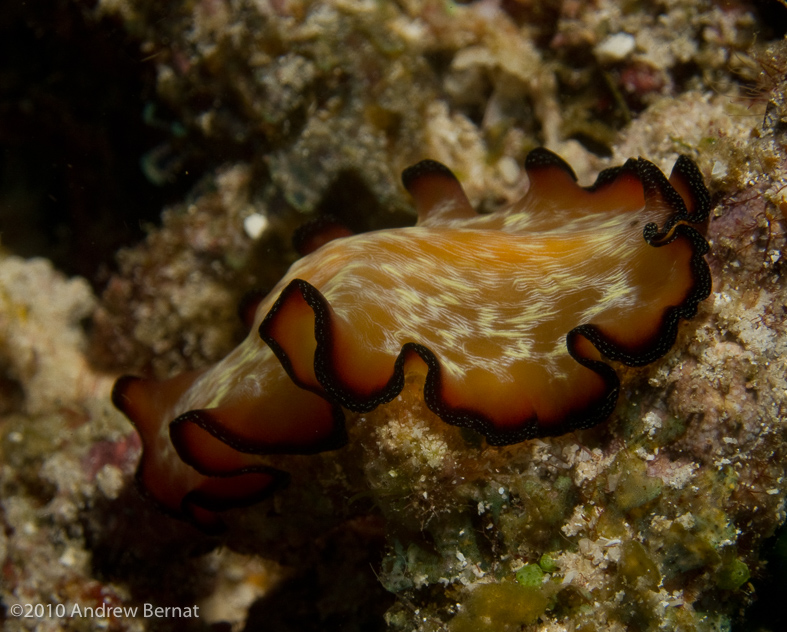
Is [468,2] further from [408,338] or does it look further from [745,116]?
[408,338]

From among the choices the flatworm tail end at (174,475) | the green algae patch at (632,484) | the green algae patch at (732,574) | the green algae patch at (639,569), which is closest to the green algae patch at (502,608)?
the green algae patch at (639,569)

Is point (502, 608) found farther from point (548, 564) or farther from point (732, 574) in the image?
point (732, 574)

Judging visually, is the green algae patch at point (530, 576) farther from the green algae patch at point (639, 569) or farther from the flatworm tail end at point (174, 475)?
the flatworm tail end at point (174, 475)

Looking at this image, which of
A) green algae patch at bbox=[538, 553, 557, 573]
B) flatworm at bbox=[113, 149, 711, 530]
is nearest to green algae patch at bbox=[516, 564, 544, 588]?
green algae patch at bbox=[538, 553, 557, 573]

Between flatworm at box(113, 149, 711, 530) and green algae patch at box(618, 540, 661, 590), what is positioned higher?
flatworm at box(113, 149, 711, 530)

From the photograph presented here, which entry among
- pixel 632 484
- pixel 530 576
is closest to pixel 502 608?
pixel 530 576

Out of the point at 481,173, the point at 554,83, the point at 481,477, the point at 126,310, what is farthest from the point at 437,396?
the point at 126,310

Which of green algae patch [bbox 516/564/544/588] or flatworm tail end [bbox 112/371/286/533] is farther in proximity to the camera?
flatworm tail end [bbox 112/371/286/533]

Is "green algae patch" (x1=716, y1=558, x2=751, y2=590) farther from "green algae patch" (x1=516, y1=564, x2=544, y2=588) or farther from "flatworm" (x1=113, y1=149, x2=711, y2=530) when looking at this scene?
"flatworm" (x1=113, y1=149, x2=711, y2=530)
